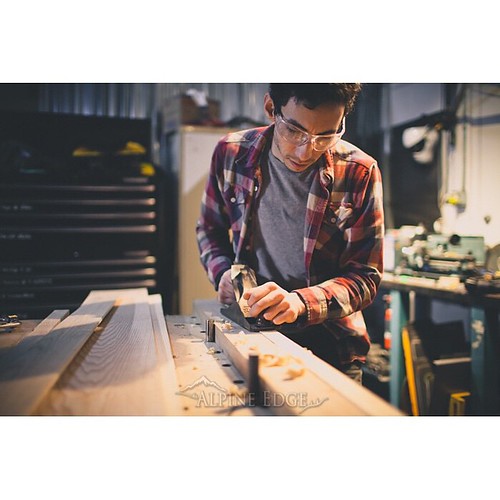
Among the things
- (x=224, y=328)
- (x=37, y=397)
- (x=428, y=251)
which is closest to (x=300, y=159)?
(x=224, y=328)

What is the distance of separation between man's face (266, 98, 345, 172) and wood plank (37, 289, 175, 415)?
570 millimetres

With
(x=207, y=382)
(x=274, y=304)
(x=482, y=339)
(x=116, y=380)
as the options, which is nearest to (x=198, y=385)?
(x=207, y=382)

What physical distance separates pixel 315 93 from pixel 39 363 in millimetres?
830

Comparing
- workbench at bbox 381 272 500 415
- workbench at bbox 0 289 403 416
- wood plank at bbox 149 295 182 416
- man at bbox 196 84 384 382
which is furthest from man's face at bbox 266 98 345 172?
workbench at bbox 381 272 500 415

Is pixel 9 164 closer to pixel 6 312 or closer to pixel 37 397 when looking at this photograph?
pixel 6 312

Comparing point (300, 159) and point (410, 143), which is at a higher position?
point (410, 143)

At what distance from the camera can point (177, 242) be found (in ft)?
6.43

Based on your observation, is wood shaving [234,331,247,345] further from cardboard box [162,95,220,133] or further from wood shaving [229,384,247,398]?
cardboard box [162,95,220,133]

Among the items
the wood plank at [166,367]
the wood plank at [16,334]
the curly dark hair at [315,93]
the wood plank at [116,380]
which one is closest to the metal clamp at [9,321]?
the wood plank at [16,334]

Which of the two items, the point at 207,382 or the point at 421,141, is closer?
the point at 207,382

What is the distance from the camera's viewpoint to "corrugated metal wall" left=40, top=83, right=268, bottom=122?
1483mm

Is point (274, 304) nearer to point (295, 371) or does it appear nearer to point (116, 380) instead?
point (295, 371)

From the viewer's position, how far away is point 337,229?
4.17ft

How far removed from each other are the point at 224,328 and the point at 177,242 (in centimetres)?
85
